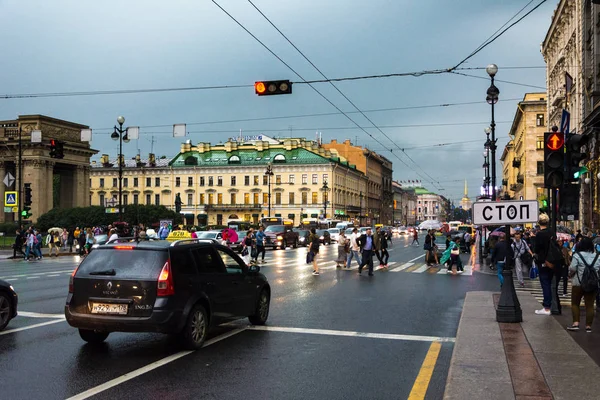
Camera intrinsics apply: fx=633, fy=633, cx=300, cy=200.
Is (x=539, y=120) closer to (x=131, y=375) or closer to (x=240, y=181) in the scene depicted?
(x=240, y=181)

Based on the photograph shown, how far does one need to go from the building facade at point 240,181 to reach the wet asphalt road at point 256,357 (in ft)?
294

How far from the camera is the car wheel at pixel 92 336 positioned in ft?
30.1

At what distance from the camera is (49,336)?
386 inches

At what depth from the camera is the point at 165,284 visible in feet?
27.8

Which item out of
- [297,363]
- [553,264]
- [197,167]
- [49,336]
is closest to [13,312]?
[49,336]

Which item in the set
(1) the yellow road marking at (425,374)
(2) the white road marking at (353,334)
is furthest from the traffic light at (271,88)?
(1) the yellow road marking at (425,374)

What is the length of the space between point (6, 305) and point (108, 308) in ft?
9.84

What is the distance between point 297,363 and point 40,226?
68.4m

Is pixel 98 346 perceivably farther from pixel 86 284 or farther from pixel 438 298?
pixel 438 298

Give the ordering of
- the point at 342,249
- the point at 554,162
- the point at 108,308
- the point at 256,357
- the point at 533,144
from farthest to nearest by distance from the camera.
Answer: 1. the point at 533,144
2. the point at 342,249
3. the point at 554,162
4. the point at 108,308
5. the point at 256,357

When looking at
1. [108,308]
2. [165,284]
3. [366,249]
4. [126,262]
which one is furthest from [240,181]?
[165,284]

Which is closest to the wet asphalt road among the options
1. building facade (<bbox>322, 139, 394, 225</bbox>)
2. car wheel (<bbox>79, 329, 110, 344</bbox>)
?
car wheel (<bbox>79, 329, 110, 344</bbox>)

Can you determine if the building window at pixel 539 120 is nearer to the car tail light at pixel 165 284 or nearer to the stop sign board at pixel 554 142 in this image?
the stop sign board at pixel 554 142

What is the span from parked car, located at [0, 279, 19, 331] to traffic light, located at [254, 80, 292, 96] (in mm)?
9400
